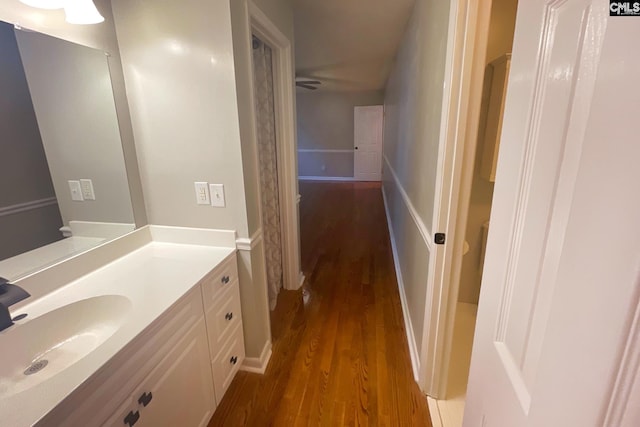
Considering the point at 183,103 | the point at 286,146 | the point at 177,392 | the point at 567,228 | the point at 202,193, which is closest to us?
the point at 567,228

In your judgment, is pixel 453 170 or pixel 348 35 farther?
pixel 348 35

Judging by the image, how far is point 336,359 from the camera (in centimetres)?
187

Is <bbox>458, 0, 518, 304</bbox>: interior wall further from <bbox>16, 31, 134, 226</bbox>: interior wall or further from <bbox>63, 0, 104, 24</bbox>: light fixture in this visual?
<bbox>16, 31, 134, 226</bbox>: interior wall

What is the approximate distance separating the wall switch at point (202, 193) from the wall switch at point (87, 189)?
18.8 inches

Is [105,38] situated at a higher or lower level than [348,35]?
lower

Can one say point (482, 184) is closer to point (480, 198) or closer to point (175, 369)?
point (480, 198)

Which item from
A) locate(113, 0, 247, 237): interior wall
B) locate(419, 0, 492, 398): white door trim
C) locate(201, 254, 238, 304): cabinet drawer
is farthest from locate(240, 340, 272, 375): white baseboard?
locate(419, 0, 492, 398): white door trim

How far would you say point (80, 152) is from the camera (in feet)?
4.43

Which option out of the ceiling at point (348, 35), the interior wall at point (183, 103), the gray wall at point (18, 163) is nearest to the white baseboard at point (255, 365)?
the interior wall at point (183, 103)

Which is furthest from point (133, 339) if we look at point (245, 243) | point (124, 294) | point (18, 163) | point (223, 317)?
point (18, 163)

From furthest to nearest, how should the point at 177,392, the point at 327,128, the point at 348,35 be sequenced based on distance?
the point at 327,128
the point at 348,35
the point at 177,392

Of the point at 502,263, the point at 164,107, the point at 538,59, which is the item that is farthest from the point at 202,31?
the point at 502,263

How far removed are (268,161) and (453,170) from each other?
1380 mm

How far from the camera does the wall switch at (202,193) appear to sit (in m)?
1.54
